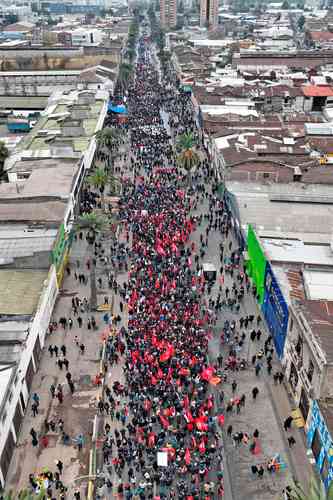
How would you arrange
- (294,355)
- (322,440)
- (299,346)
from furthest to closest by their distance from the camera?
(294,355), (299,346), (322,440)

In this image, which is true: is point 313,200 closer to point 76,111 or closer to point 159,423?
point 159,423

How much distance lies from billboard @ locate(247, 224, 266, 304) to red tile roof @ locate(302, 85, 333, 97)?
51.4 meters

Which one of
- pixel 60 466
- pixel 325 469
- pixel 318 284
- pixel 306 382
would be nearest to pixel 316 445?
pixel 325 469

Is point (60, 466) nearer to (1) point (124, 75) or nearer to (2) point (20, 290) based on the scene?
(2) point (20, 290)

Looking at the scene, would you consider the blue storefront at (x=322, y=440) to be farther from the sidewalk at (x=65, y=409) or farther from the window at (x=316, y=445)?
the sidewalk at (x=65, y=409)

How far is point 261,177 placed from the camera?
52.2 meters

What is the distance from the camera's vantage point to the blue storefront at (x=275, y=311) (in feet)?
98.9

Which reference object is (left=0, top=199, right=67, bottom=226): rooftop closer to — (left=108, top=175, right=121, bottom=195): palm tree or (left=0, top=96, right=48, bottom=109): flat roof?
(left=108, top=175, right=121, bottom=195): palm tree

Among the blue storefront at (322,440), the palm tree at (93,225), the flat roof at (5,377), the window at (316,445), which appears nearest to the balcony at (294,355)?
the blue storefront at (322,440)

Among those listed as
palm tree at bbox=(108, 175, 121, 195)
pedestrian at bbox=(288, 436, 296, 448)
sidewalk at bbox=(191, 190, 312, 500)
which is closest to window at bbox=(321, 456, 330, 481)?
sidewalk at bbox=(191, 190, 312, 500)

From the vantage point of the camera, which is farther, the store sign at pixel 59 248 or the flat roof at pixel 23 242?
the store sign at pixel 59 248

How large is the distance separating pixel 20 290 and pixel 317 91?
67900 millimetres

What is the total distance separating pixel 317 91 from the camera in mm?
82812

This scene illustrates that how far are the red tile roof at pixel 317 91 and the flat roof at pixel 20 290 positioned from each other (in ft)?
208
